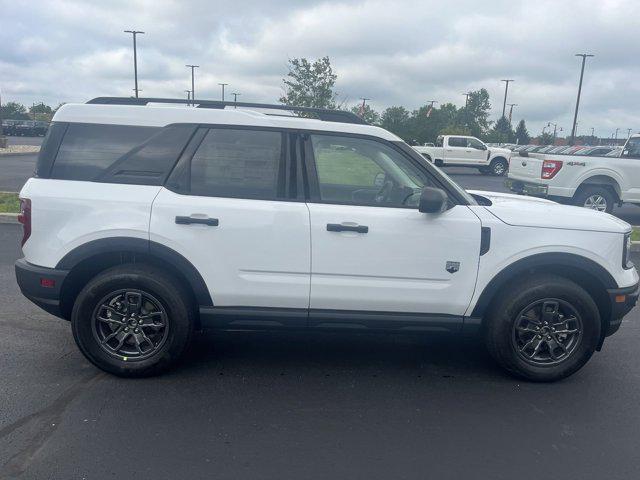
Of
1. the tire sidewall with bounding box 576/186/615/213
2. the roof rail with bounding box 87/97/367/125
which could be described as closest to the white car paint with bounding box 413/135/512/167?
the tire sidewall with bounding box 576/186/615/213

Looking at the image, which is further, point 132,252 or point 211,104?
point 211,104

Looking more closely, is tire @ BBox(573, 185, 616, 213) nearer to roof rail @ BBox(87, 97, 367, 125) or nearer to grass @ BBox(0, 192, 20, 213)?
roof rail @ BBox(87, 97, 367, 125)

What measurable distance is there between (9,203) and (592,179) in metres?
11.6

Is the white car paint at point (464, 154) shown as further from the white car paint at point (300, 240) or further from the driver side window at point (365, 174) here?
the white car paint at point (300, 240)

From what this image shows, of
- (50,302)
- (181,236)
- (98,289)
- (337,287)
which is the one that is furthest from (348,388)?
(50,302)

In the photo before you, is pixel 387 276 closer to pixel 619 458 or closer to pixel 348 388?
pixel 348 388

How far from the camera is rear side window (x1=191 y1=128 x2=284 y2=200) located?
13.6ft

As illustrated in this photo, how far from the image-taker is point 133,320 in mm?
4191

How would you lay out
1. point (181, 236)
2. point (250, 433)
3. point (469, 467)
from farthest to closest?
1. point (181, 236)
2. point (250, 433)
3. point (469, 467)

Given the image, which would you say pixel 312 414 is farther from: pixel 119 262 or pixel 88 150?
pixel 88 150

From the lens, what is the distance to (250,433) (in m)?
3.54

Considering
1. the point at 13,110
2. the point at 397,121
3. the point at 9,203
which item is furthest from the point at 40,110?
the point at 9,203

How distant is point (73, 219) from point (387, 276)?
2.22 meters

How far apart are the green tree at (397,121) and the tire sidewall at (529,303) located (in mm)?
34165
